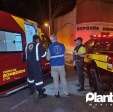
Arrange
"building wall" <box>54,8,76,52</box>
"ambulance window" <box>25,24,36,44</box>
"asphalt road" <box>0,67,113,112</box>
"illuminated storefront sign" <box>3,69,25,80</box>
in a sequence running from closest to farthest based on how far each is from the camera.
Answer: "asphalt road" <box>0,67,113,112</box>, "illuminated storefront sign" <box>3,69,25,80</box>, "ambulance window" <box>25,24,36,44</box>, "building wall" <box>54,8,76,52</box>

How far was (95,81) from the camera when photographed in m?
12.3

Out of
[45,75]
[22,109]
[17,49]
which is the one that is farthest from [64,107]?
[45,75]

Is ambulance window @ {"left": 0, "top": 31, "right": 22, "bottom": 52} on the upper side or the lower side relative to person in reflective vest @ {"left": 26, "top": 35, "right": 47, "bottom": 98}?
upper

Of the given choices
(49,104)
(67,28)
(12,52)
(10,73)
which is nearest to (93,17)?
(67,28)

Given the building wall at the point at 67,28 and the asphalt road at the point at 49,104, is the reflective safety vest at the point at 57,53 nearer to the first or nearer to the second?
the asphalt road at the point at 49,104

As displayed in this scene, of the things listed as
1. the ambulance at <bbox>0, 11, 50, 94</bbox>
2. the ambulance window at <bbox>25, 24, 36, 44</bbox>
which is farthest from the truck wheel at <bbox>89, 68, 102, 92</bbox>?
the ambulance window at <bbox>25, 24, 36, 44</bbox>

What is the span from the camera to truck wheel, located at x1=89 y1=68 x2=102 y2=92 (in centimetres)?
1207

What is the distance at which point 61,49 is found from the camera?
42.2ft

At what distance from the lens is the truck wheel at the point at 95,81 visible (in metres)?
12.1

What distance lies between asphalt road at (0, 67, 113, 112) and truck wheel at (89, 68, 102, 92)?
0.47 m

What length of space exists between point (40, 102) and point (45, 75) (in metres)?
5.02

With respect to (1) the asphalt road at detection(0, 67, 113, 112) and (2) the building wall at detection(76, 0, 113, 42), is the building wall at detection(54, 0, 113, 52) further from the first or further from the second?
(1) the asphalt road at detection(0, 67, 113, 112)

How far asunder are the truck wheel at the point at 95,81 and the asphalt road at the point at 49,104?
47 cm

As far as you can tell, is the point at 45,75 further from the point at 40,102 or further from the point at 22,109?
the point at 22,109
